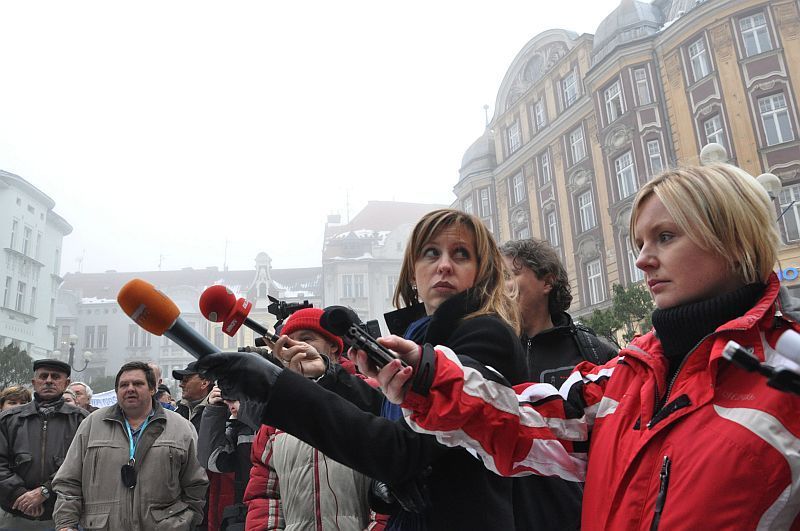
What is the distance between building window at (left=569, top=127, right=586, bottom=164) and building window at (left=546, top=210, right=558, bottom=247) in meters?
2.79

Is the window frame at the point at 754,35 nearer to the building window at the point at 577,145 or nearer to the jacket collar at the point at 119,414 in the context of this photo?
the building window at the point at 577,145

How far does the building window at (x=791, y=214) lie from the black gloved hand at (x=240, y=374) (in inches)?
812

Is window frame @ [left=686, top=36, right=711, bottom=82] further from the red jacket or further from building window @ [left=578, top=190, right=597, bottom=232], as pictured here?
the red jacket

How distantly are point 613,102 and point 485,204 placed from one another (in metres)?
10.7

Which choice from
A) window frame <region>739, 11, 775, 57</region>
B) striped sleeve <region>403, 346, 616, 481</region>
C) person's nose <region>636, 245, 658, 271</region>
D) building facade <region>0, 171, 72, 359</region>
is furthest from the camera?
building facade <region>0, 171, 72, 359</region>

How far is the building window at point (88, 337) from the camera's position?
6303 centimetres

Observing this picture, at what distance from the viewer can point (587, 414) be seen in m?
1.77

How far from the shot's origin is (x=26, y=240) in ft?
141

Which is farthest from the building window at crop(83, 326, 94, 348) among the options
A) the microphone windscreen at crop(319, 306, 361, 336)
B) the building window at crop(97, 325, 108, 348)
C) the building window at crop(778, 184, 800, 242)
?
the microphone windscreen at crop(319, 306, 361, 336)

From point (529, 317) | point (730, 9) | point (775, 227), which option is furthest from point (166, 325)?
point (730, 9)

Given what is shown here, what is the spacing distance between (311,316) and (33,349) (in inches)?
1824

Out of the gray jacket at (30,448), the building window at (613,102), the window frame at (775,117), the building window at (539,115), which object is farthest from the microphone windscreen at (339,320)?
the building window at (539,115)

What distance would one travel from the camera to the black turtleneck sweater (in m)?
1.49

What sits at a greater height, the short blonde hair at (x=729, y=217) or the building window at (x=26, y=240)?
the building window at (x=26, y=240)
